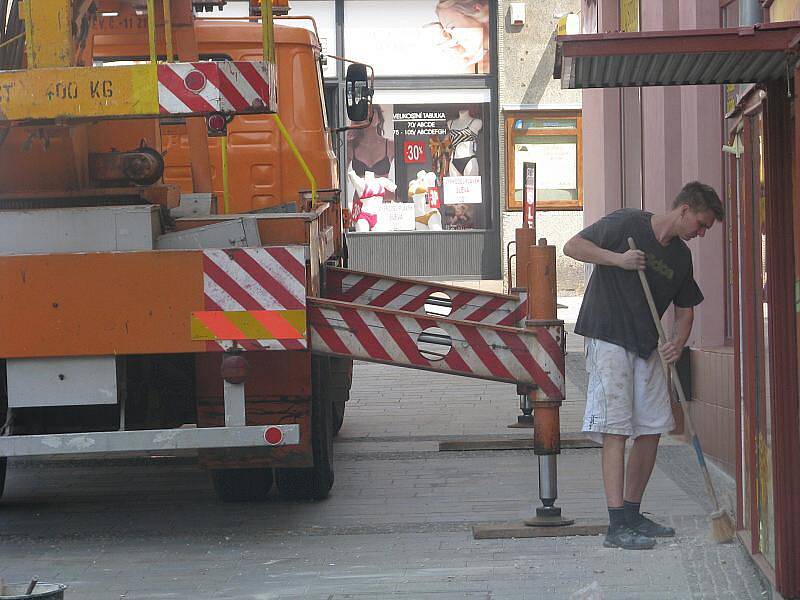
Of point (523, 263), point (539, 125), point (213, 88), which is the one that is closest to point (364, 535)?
point (213, 88)

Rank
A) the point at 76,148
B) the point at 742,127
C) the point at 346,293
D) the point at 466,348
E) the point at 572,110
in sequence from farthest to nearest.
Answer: the point at 572,110
the point at 346,293
the point at 76,148
the point at 466,348
the point at 742,127

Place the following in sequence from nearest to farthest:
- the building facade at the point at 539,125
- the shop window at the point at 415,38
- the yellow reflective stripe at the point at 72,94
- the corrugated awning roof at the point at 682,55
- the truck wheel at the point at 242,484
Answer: the corrugated awning roof at the point at 682,55 → the yellow reflective stripe at the point at 72,94 → the truck wheel at the point at 242,484 → the building facade at the point at 539,125 → the shop window at the point at 415,38

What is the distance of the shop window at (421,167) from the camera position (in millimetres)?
20406

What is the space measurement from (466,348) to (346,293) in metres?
2.32

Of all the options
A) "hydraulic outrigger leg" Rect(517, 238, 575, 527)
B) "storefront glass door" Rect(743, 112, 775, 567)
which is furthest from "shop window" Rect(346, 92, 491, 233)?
"storefront glass door" Rect(743, 112, 775, 567)

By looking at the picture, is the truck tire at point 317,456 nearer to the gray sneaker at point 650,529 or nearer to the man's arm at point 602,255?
the man's arm at point 602,255

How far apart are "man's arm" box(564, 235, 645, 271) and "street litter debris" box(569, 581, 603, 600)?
150 centimetres

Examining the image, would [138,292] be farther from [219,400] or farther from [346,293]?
[346,293]

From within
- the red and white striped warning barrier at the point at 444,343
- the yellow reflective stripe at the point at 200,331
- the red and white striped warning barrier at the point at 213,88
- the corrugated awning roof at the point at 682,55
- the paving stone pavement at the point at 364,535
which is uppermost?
the red and white striped warning barrier at the point at 213,88

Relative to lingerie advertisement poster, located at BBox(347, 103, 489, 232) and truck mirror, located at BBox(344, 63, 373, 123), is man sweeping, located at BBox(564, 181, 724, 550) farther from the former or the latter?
lingerie advertisement poster, located at BBox(347, 103, 489, 232)

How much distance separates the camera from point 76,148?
695cm

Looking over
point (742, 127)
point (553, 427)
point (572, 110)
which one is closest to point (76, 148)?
point (553, 427)

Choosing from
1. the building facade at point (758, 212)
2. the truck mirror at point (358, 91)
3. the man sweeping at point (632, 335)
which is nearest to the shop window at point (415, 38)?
the truck mirror at point (358, 91)

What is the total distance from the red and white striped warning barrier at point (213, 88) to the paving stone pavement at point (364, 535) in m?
2.04
